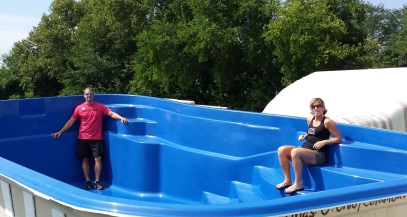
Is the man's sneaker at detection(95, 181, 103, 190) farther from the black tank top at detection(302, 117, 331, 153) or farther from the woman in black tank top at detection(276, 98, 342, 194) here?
the black tank top at detection(302, 117, 331, 153)

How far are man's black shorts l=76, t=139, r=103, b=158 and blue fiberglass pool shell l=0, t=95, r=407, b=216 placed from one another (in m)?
0.11

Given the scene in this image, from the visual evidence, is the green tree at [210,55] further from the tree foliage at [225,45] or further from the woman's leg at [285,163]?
the woman's leg at [285,163]

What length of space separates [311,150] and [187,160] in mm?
1590

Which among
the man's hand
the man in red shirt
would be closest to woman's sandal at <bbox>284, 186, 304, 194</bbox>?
the man in red shirt

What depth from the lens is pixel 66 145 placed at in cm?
548

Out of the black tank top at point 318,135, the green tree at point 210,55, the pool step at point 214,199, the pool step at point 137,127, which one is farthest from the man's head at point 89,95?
the green tree at point 210,55

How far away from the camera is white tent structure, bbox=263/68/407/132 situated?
18.2 ft

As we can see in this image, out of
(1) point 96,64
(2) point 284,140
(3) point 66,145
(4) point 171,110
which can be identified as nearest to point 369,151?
(2) point 284,140

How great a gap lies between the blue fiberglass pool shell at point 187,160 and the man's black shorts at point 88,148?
0.37ft

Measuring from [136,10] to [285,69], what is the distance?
873cm

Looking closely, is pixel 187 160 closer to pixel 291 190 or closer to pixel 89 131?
pixel 89 131

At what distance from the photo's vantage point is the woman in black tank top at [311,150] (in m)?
3.46

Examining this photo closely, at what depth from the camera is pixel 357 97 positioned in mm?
6145

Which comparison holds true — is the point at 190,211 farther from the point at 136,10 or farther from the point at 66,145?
the point at 136,10
